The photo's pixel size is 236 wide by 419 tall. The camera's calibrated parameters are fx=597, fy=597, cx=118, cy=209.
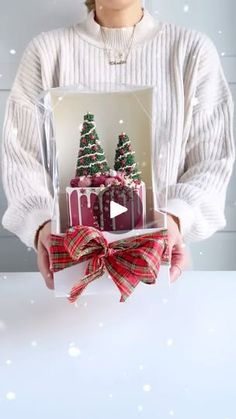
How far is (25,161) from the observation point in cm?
97

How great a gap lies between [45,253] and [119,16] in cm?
44

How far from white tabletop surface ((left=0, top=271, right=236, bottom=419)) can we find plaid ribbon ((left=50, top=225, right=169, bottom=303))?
0.13ft

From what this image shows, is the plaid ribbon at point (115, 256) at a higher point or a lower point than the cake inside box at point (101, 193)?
lower

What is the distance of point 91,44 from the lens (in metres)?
1.04

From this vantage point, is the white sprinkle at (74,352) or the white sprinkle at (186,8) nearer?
the white sprinkle at (74,352)

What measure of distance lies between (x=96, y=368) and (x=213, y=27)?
0.68 meters

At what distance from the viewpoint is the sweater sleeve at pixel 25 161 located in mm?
Answer: 891

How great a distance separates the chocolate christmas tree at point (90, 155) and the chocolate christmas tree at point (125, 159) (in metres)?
0.02

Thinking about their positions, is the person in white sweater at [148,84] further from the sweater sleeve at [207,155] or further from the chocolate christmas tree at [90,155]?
the chocolate christmas tree at [90,155]

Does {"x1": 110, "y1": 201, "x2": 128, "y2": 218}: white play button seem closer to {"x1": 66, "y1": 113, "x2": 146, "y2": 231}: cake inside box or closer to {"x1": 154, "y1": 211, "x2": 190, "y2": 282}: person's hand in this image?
{"x1": 66, "y1": 113, "x2": 146, "y2": 231}: cake inside box

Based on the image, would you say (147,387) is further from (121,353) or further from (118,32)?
(118,32)

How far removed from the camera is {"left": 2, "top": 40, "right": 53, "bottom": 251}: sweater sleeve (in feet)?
2.92

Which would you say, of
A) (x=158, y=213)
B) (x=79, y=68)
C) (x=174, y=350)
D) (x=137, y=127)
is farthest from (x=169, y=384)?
(x=79, y=68)

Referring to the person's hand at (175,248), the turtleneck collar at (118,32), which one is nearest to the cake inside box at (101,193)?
the person's hand at (175,248)
